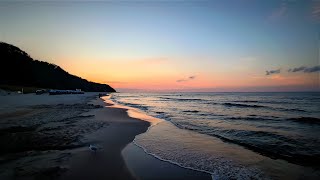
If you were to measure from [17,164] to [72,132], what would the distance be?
4595mm

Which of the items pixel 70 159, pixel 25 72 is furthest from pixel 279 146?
pixel 25 72

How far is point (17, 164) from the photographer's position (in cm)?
589

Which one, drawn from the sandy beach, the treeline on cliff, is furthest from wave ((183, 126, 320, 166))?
the treeline on cliff

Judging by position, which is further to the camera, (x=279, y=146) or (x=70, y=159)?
(x=279, y=146)

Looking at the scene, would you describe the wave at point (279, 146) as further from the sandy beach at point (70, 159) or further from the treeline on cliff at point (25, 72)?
the treeline on cliff at point (25, 72)

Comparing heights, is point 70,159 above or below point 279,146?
above

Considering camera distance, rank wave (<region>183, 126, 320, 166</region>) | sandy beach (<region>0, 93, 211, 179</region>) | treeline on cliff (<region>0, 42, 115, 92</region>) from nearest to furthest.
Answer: sandy beach (<region>0, 93, 211, 179</region>) → wave (<region>183, 126, 320, 166</region>) → treeline on cliff (<region>0, 42, 115, 92</region>)

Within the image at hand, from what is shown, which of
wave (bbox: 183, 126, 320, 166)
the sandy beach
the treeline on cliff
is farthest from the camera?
the treeline on cliff

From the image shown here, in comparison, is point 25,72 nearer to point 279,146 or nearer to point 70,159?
point 70,159

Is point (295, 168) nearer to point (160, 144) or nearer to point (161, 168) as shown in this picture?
point (161, 168)

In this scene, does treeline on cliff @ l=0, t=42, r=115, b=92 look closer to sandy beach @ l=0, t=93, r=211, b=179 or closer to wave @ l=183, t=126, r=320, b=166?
sandy beach @ l=0, t=93, r=211, b=179

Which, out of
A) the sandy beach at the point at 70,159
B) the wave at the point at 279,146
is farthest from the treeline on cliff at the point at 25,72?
the wave at the point at 279,146

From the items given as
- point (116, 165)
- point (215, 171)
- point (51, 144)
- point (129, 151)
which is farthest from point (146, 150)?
point (51, 144)

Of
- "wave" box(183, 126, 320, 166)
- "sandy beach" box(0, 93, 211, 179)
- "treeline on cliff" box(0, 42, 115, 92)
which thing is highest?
"treeline on cliff" box(0, 42, 115, 92)
